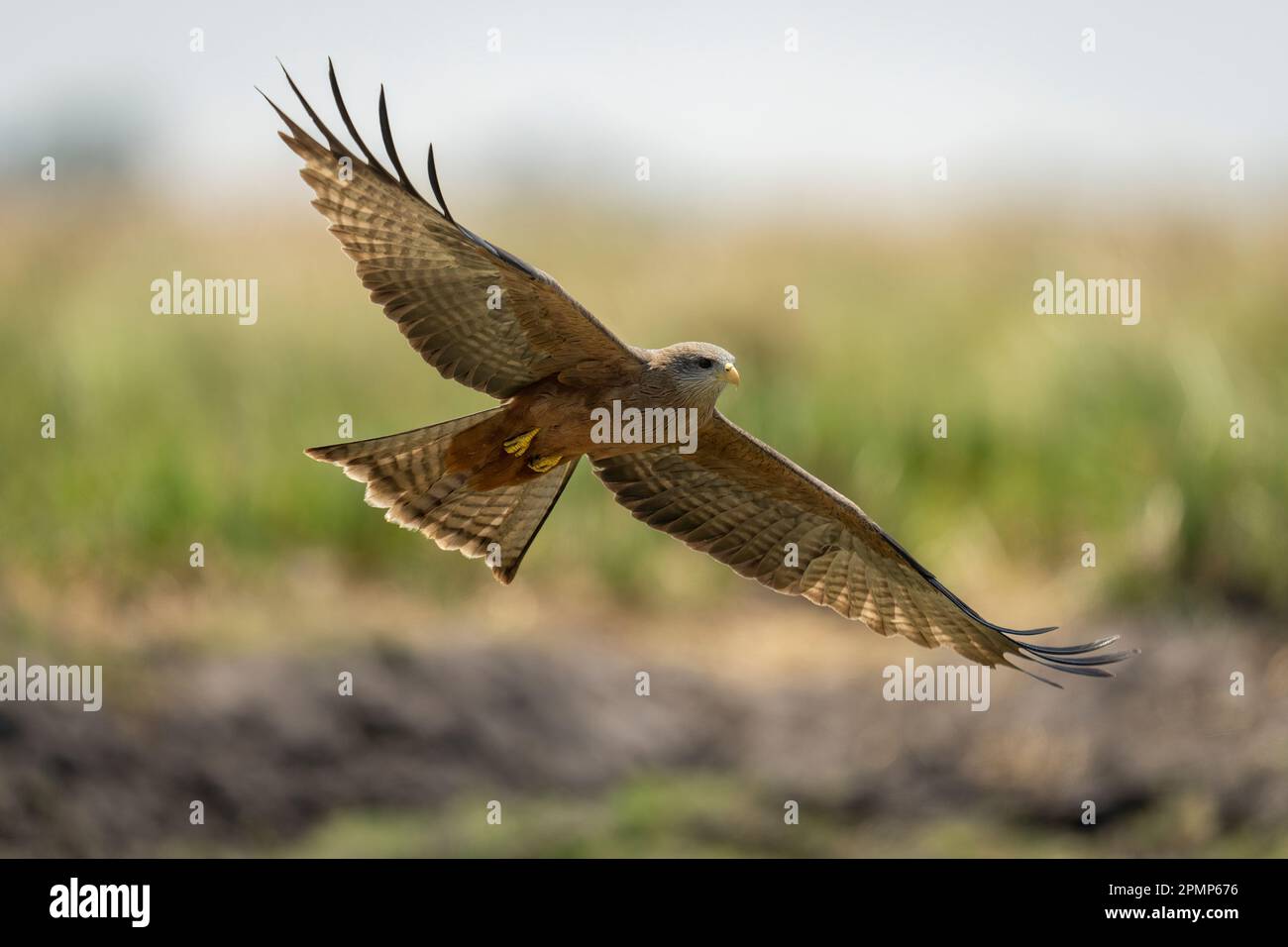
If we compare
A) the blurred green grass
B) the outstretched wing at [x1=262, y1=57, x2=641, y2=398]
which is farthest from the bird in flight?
the blurred green grass

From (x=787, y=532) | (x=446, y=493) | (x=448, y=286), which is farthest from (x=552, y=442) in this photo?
(x=787, y=532)

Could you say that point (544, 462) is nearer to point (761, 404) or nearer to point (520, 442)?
point (520, 442)

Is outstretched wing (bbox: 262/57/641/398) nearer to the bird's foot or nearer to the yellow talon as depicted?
the yellow talon

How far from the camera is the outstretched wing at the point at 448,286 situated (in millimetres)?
6125

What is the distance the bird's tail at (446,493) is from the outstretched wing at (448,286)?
0.28 m

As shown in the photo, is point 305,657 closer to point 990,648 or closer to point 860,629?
point 860,629

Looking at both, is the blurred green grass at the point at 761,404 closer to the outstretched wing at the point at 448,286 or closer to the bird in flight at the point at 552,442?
the bird in flight at the point at 552,442

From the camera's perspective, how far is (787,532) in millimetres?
8258

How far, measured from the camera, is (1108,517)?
46.4ft

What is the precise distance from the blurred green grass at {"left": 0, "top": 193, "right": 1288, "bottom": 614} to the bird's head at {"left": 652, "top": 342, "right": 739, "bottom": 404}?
746cm

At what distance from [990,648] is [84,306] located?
39.4 feet

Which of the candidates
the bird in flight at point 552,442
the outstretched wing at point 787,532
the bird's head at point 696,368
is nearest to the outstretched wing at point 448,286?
the bird in flight at point 552,442

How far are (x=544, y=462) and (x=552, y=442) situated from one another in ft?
0.43

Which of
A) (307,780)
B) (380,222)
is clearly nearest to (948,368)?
(307,780)
